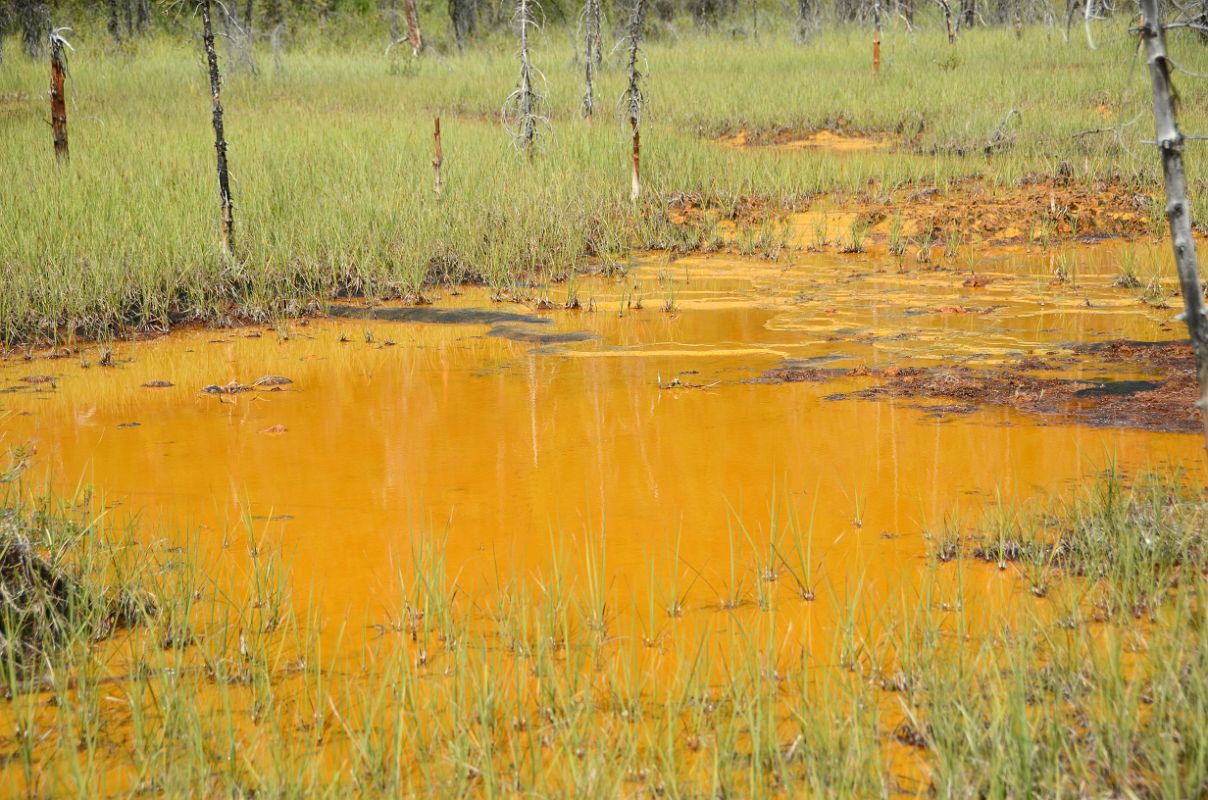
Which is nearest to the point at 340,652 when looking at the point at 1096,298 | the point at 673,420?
the point at 673,420

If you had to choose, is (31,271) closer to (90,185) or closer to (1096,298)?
(90,185)

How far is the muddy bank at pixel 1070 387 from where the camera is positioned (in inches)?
226

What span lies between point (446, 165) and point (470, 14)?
2777 cm

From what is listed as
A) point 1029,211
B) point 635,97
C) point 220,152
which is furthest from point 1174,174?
point 635,97

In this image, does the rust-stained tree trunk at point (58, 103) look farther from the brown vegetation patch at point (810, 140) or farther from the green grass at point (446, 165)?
the brown vegetation patch at point (810, 140)

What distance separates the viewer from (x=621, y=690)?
3193mm

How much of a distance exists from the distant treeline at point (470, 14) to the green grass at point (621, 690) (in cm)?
2760

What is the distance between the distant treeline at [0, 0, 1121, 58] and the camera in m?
32.0

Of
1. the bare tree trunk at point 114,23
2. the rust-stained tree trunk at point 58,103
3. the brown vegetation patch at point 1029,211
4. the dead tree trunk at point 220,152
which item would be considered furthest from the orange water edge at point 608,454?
the bare tree trunk at point 114,23

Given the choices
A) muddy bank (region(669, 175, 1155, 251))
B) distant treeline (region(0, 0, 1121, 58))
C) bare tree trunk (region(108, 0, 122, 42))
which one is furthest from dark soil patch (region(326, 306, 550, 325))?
bare tree trunk (region(108, 0, 122, 42))

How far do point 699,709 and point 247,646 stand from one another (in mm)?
1436

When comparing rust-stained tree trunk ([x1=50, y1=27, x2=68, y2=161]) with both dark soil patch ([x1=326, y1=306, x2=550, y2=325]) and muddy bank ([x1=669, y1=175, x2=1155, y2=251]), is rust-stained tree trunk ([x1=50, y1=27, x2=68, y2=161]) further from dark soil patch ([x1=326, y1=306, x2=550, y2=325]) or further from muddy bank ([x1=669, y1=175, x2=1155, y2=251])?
muddy bank ([x1=669, y1=175, x2=1155, y2=251])

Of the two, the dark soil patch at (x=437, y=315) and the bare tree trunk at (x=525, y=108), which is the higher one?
the bare tree trunk at (x=525, y=108)

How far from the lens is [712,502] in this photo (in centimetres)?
484
